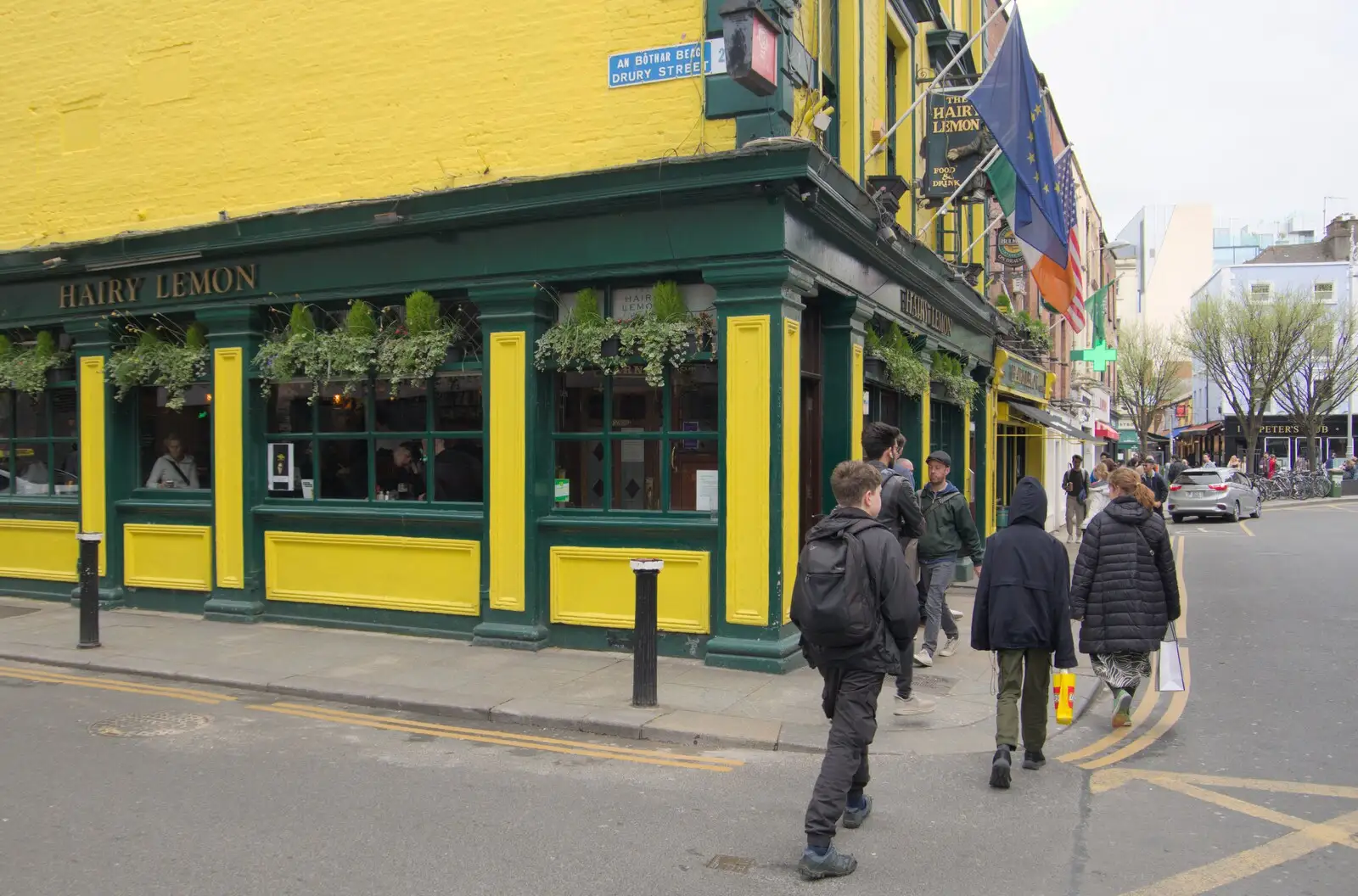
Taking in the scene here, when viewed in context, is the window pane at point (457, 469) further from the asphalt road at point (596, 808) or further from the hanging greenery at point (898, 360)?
the hanging greenery at point (898, 360)

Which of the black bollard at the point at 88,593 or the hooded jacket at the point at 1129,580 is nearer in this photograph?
the hooded jacket at the point at 1129,580

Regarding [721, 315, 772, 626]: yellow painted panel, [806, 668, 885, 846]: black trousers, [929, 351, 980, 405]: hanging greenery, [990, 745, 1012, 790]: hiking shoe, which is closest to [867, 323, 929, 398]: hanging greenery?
[929, 351, 980, 405]: hanging greenery

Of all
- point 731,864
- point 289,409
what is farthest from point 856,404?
point 731,864

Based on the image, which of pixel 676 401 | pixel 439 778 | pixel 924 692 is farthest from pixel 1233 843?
pixel 676 401

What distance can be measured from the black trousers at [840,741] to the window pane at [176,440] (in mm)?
9228

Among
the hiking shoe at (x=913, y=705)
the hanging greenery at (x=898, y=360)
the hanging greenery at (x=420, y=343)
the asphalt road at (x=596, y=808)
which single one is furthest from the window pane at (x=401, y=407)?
the hiking shoe at (x=913, y=705)

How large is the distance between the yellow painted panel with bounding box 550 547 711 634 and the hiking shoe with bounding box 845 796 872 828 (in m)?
3.72

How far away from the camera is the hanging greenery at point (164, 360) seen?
37.4 ft

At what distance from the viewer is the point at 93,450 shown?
39.4 ft

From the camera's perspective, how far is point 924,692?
26.5 ft

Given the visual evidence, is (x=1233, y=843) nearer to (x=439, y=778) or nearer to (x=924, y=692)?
(x=924, y=692)

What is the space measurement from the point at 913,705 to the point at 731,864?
3.19 meters

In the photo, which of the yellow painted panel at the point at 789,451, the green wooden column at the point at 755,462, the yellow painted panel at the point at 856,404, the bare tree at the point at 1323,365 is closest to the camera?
the green wooden column at the point at 755,462

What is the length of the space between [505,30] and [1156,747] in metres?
8.46
